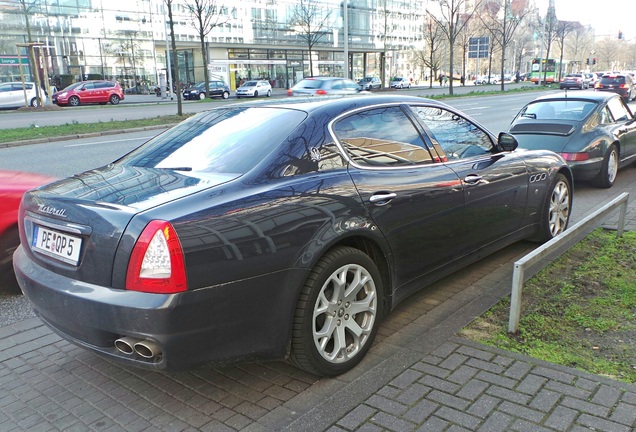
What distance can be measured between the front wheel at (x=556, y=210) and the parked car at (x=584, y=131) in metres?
2.65

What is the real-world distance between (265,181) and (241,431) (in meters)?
1.30

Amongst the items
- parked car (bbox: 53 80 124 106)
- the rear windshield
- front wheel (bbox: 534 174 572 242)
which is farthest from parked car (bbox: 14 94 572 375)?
the rear windshield

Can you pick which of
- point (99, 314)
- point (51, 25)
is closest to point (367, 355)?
point (99, 314)

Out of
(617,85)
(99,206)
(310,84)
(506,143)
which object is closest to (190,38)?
(310,84)

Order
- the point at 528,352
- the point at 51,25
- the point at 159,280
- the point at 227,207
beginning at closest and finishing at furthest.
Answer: the point at 159,280, the point at 227,207, the point at 528,352, the point at 51,25

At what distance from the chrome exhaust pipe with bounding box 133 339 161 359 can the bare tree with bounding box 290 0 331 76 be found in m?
57.6

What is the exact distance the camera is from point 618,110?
9.40 meters

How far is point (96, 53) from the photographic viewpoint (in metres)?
51.5

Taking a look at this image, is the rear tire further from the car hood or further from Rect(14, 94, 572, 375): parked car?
the car hood

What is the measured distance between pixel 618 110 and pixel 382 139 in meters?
7.28

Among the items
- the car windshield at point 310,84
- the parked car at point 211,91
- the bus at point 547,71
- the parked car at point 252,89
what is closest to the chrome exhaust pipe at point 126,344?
the car windshield at point 310,84

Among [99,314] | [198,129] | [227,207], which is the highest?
[198,129]

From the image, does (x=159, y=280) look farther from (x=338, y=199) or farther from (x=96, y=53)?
(x=96, y=53)

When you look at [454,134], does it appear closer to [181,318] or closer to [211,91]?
[181,318]
